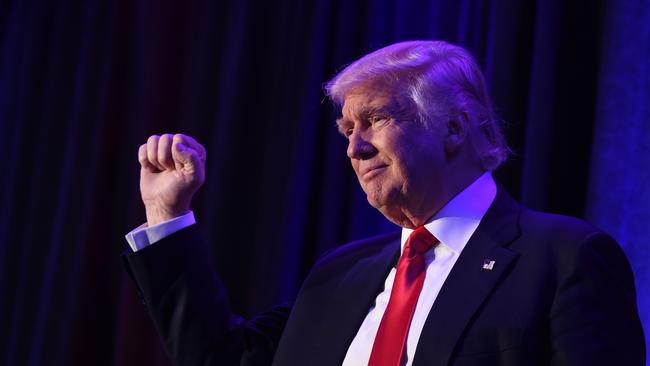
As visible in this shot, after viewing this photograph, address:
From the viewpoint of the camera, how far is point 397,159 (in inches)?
59.8

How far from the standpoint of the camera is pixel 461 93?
1618mm

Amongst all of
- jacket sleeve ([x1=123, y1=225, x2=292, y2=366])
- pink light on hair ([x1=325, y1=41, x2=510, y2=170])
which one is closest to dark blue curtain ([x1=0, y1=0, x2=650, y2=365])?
pink light on hair ([x1=325, y1=41, x2=510, y2=170])

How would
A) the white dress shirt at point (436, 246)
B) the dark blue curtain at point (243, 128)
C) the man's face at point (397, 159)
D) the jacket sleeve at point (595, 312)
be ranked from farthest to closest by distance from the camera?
the dark blue curtain at point (243, 128) → the man's face at point (397, 159) → the white dress shirt at point (436, 246) → the jacket sleeve at point (595, 312)

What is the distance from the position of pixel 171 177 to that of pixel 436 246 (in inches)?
21.3

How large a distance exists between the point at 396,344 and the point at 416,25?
1197 millimetres

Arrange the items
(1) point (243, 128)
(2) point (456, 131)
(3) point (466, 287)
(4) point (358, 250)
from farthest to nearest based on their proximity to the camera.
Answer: (1) point (243, 128) < (4) point (358, 250) < (2) point (456, 131) < (3) point (466, 287)

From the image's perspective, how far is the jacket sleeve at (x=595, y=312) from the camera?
3.92 ft

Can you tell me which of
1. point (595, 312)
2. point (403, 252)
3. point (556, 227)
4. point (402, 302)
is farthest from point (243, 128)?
point (595, 312)

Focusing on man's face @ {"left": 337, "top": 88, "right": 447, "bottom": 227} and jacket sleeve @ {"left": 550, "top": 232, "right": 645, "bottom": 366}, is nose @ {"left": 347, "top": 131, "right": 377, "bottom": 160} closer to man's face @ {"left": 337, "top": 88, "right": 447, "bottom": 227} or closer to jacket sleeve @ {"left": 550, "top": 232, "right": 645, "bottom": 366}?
man's face @ {"left": 337, "top": 88, "right": 447, "bottom": 227}

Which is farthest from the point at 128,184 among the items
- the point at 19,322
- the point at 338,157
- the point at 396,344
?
the point at 396,344

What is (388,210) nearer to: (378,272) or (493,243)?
(378,272)

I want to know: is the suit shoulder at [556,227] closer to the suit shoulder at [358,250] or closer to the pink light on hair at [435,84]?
the pink light on hair at [435,84]

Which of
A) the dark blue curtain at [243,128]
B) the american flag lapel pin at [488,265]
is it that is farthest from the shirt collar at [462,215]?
the dark blue curtain at [243,128]

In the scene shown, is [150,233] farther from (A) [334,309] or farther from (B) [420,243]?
(B) [420,243]
